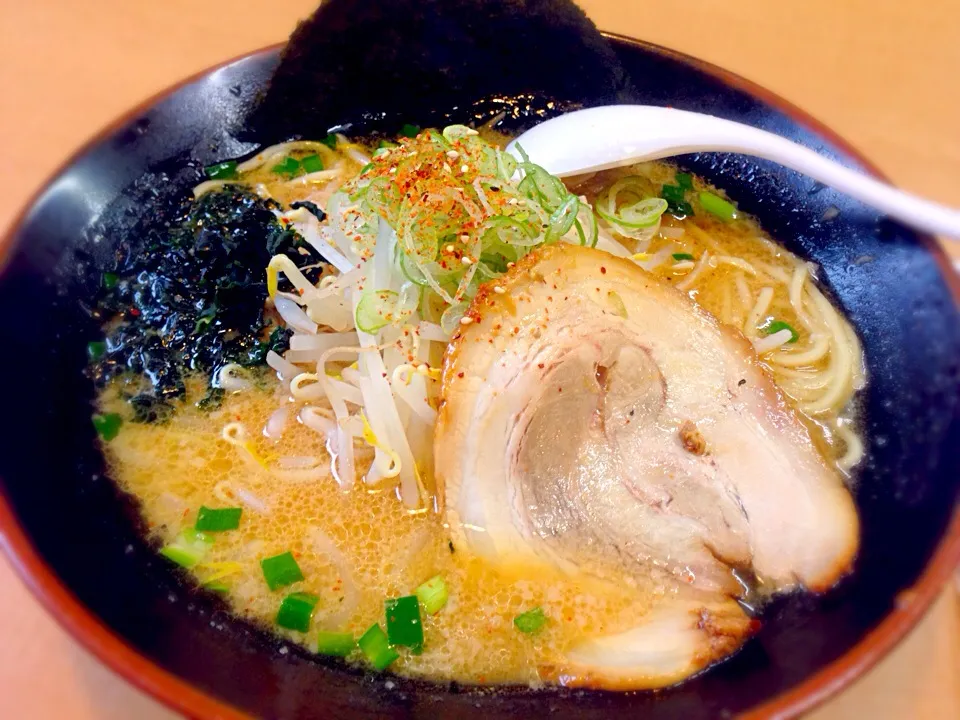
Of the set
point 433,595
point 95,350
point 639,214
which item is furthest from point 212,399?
point 639,214

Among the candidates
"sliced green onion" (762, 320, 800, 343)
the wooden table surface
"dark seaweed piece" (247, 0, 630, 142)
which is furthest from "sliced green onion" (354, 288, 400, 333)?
the wooden table surface

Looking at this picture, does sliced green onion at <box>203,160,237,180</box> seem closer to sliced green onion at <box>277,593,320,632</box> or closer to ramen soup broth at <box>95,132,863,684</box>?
ramen soup broth at <box>95,132,863,684</box>

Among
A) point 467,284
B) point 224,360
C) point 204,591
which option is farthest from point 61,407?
point 467,284

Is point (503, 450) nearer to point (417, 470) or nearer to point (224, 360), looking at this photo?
point (417, 470)

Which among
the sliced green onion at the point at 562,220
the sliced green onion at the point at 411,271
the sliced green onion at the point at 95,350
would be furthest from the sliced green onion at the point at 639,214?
the sliced green onion at the point at 95,350

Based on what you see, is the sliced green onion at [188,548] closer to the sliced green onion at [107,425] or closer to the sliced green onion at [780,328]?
the sliced green onion at [107,425]

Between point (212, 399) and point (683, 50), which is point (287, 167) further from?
point (683, 50)

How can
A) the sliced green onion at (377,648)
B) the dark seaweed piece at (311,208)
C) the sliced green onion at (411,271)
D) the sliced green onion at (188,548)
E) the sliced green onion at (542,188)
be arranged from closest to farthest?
the sliced green onion at (377,648), the sliced green onion at (188,548), the sliced green onion at (411,271), the sliced green onion at (542,188), the dark seaweed piece at (311,208)
